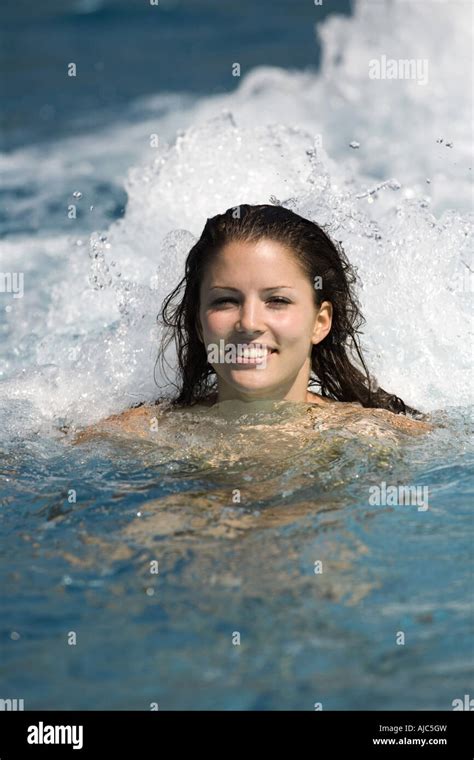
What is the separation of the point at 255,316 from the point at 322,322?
53cm

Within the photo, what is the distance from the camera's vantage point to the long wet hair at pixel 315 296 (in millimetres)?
3809

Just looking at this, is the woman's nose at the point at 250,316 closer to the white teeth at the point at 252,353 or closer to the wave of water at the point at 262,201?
the white teeth at the point at 252,353

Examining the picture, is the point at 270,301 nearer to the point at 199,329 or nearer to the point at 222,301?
the point at 222,301

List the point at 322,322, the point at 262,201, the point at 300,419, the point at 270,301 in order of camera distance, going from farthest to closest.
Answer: the point at 262,201 < the point at 322,322 < the point at 300,419 < the point at 270,301

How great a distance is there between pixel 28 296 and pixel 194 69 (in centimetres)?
530

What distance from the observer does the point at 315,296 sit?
12.9 feet

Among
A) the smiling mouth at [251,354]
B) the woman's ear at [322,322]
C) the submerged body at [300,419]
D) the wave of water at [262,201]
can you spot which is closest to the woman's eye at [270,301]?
the smiling mouth at [251,354]

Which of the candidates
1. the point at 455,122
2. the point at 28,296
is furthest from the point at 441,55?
the point at 28,296

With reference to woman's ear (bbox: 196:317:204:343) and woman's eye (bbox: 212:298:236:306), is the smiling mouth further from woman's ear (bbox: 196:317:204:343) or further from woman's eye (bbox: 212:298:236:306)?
woman's ear (bbox: 196:317:204:343)

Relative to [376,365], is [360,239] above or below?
above
